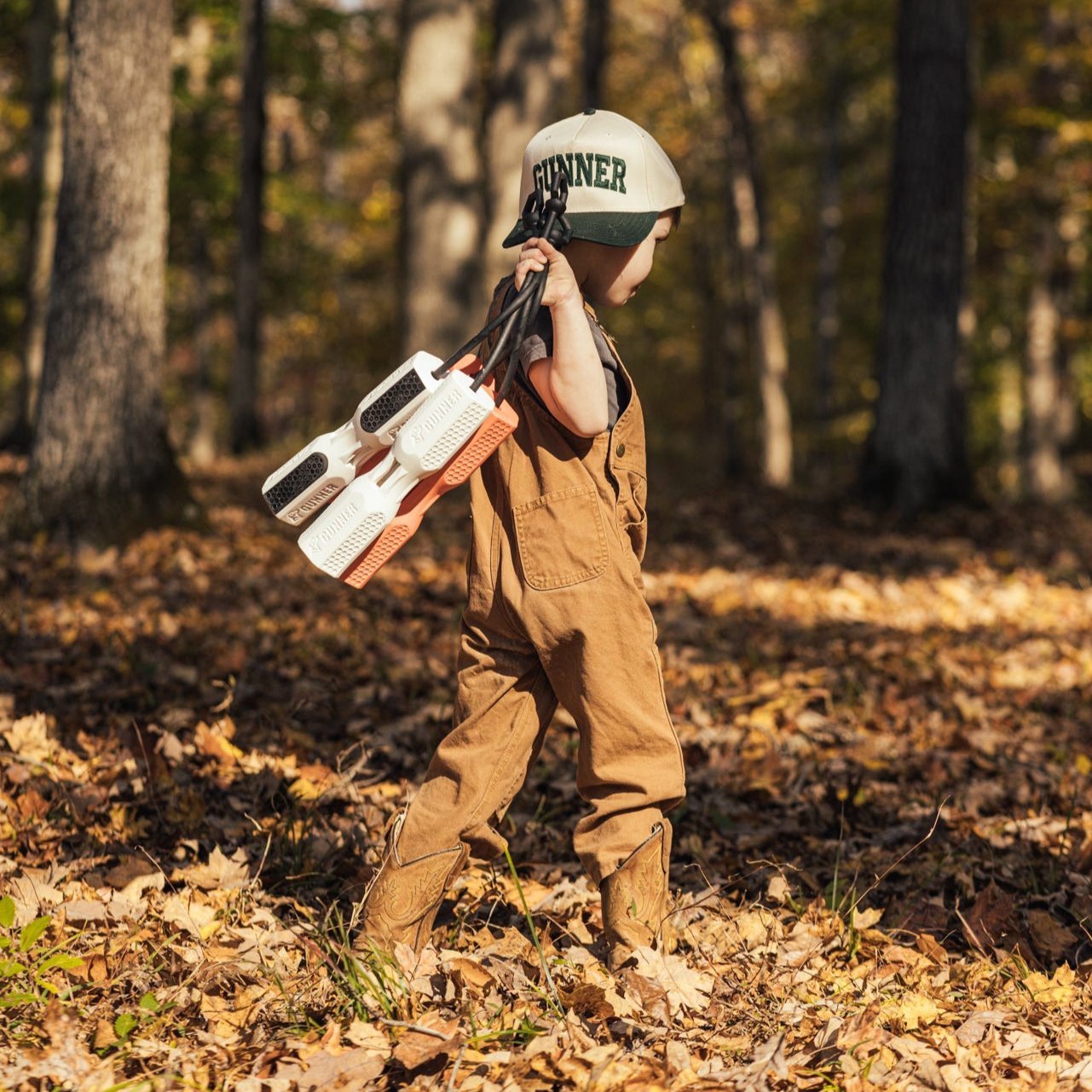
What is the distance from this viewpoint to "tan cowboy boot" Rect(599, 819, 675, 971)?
3100mm

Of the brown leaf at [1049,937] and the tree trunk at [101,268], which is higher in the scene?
the tree trunk at [101,268]

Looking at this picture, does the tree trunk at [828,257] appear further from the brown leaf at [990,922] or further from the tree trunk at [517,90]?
the brown leaf at [990,922]

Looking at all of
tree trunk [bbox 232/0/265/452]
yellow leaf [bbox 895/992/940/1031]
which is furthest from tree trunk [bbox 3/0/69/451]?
yellow leaf [bbox 895/992/940/1031]

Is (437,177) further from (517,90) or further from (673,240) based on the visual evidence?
(673,240)

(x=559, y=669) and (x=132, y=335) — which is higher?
(x=132, y=335)

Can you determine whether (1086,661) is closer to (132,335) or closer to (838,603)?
(838,603)

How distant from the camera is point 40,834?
384 centimetres

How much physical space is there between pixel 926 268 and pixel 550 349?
826 centimetres

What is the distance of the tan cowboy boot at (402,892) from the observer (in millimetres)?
3084

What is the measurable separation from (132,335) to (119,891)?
4.45m

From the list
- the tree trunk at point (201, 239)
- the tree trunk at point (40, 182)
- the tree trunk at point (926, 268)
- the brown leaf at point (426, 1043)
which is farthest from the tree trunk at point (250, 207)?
the brown leaf at point (426, 1043)

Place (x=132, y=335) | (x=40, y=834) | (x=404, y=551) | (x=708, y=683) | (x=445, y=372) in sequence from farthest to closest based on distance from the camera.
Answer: (x=404, y=551) < (x=132, y=335) < (x=708, y=683) < (x=40, y=834) < (x=445, y=372)

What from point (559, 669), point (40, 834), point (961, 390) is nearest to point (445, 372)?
point (559, 669)

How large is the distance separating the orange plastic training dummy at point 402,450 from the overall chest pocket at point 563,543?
240 mm
